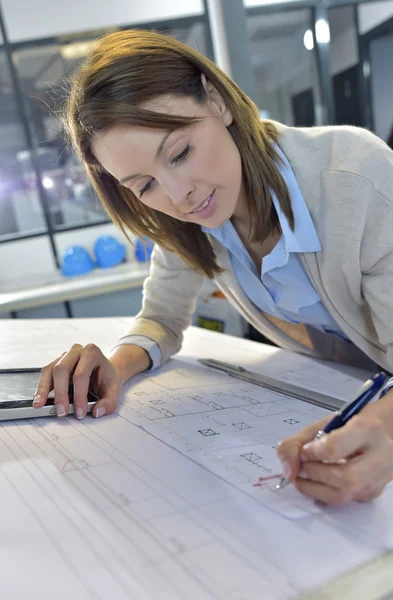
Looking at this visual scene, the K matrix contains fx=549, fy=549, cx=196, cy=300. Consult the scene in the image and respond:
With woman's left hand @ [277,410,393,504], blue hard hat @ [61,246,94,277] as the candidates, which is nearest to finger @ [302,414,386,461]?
woman's left hand @ [277,410,393,504]

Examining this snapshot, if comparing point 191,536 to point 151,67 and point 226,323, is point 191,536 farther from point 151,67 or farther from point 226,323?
point 226,323

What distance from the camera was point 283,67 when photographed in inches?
228

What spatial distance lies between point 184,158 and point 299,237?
0.24 metres

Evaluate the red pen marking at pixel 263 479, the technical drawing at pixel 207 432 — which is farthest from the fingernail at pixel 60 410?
the red pen marking at pixel 263 479

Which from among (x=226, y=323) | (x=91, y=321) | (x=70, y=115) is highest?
(x=70, y=115)

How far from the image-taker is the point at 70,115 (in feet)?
3.28

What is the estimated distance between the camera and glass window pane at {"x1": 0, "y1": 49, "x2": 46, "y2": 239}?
3.86m

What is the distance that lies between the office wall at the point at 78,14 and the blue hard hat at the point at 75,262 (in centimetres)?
148

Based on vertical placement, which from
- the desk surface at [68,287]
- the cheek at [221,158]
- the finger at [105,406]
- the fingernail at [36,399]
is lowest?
the desk surface at [68,287]

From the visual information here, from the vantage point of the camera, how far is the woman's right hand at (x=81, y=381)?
0.84m

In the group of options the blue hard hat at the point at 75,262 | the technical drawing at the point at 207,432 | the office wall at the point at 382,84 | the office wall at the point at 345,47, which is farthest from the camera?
the office wall at the point at 345,47

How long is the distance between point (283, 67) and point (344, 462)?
5.93m

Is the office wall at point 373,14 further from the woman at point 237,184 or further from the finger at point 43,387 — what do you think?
the finger at point 43,387

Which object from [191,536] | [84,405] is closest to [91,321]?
[84,405]
